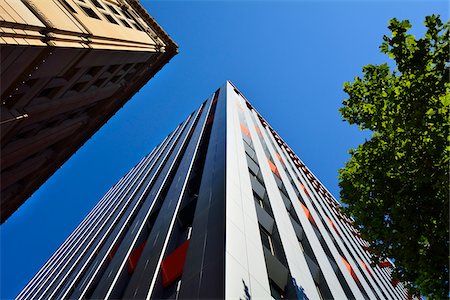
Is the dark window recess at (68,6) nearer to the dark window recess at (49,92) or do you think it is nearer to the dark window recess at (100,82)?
the dark window recess at (49,92)

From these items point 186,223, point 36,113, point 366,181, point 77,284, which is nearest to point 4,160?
point 36,113

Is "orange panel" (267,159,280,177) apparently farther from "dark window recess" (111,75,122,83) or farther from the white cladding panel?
"dark window recess" (111,75,122,83)

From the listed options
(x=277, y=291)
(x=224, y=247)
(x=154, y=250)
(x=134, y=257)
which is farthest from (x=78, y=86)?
(x=277, y=291)

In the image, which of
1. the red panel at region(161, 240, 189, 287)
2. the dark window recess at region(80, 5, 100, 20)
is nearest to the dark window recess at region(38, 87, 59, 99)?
the dark window recess at region(80, 5, 100, 20)

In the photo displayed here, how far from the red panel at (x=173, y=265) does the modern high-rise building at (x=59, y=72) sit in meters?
9.69

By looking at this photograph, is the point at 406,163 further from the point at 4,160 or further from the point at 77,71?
the point at 4,160

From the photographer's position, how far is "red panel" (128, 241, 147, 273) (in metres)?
16.0

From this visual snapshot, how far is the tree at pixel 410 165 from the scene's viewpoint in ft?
35.3

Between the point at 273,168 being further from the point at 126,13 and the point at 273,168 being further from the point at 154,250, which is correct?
the point at 126,13

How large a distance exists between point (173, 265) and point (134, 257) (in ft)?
16.3

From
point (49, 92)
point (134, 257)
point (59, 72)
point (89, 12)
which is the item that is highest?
point (89, 12)

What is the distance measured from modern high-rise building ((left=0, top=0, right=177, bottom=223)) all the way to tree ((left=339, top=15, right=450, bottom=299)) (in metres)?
13.8

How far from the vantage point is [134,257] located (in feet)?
54.6

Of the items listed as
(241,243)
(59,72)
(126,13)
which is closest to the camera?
(241,243)
